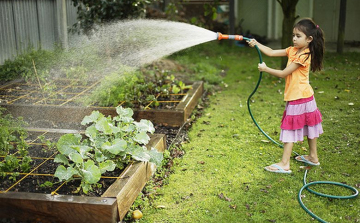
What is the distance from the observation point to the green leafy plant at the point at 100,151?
10.4 ft

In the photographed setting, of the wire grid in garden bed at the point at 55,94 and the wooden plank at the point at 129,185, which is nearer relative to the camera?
the wooden plank at the point at 129,185

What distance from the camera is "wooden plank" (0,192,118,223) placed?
9.69ft

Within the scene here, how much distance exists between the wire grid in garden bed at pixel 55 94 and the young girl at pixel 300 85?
2.00 metres

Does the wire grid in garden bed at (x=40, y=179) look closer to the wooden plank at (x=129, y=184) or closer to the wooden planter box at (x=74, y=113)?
the wooden plank at (x=129, y=184)

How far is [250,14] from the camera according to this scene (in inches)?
462

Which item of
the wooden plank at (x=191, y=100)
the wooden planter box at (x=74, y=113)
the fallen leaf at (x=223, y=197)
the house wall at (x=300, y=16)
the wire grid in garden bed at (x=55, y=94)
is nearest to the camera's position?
→ the fallen leaf at (x=223, y=197)

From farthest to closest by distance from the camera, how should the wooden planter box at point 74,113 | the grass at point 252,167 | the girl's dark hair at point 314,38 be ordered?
the wooden planter box at point 74,113 < the girl's dark hair at point 314,38 < the grass at point 252,167

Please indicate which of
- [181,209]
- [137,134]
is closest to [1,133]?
[137,134]

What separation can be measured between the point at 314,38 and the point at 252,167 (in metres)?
1.37

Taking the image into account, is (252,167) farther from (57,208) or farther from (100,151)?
(57,208)

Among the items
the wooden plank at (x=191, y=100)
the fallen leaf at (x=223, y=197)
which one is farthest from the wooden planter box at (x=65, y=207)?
the wooden plank at (x=191, y=100)

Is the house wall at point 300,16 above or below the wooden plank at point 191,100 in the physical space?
above

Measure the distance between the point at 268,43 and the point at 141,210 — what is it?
8.92m

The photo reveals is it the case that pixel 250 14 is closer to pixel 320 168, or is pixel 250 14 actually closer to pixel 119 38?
pixel 119 38
